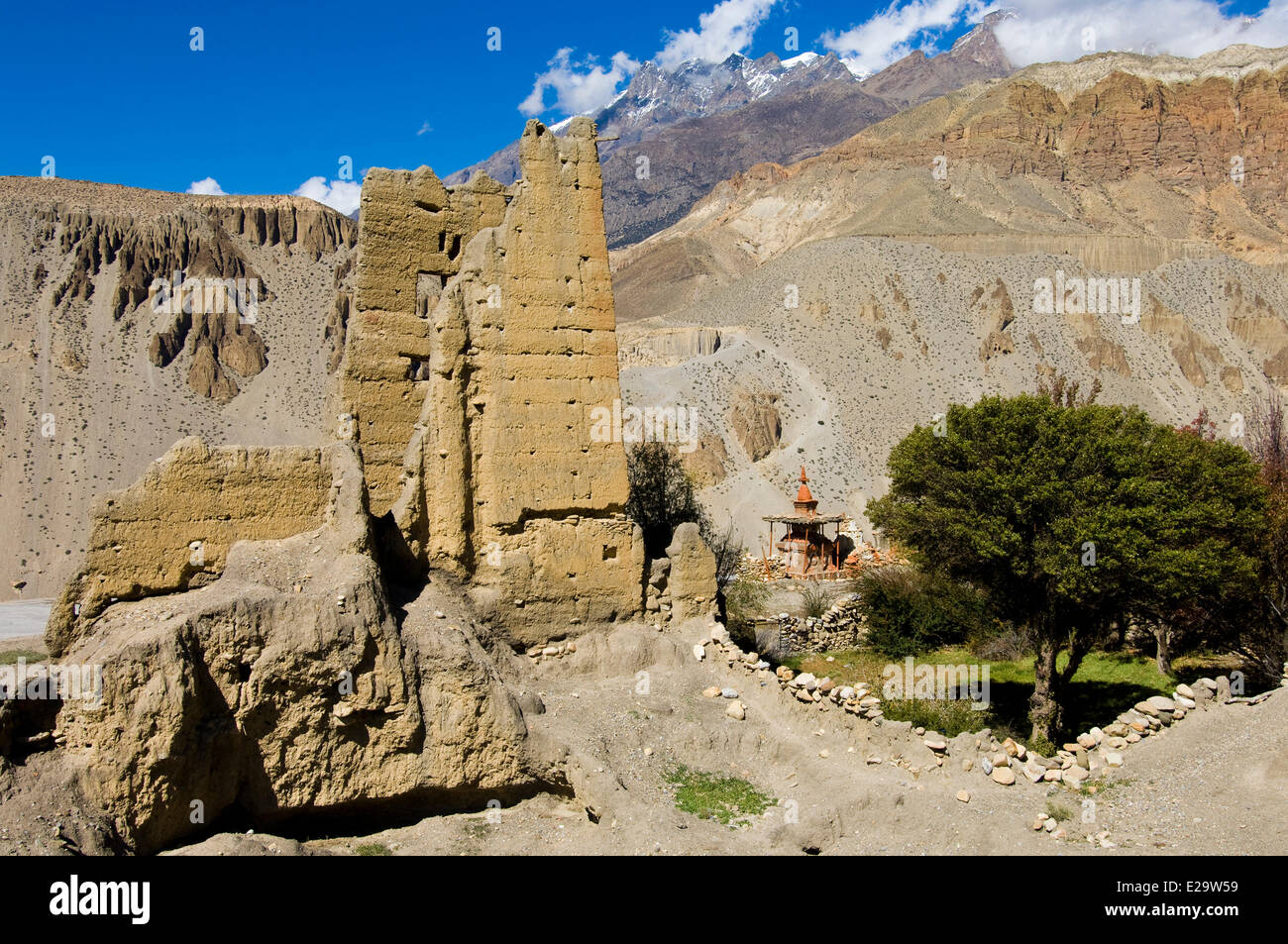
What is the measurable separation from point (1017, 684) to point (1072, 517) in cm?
767

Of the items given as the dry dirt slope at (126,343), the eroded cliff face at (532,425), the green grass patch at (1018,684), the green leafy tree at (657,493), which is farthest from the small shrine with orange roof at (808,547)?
the dry dirt slope at (126,343)

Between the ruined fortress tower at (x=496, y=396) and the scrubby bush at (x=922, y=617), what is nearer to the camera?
the ruined fortress tower at (x=496, y=396)

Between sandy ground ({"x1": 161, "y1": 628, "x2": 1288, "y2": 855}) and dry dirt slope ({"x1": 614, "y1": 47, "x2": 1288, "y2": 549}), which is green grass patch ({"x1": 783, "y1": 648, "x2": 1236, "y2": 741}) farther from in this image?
dry dirt slope ({"x1": 614, "y1": 47, "x2": 1288, "y2": 549})

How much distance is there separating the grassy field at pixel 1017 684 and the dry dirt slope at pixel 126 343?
43923 mm

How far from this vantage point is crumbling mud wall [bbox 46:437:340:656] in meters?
10.7

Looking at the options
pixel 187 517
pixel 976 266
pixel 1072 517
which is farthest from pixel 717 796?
pixel 976 266

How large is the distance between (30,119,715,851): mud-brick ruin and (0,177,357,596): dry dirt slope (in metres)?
43.7

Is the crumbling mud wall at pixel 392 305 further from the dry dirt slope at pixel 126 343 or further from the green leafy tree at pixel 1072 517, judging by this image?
the dry dirt slope at pixel 126 343

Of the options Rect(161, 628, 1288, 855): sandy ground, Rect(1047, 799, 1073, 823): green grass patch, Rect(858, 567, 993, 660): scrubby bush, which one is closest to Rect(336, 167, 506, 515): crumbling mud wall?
Rect(161, 628, 1288, 855): sandy ground

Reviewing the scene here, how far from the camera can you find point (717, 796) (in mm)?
11680

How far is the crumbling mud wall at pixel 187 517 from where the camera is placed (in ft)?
35.0

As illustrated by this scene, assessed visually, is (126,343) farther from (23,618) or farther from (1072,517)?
(1072,517)

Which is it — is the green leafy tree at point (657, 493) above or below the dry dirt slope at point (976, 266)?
below
